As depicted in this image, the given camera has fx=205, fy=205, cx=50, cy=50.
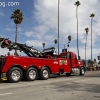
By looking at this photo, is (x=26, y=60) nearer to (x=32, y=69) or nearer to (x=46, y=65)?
(x=32, y=69)

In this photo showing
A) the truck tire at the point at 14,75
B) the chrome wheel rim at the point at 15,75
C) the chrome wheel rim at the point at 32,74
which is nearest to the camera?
the truck tire at the point at 14,75

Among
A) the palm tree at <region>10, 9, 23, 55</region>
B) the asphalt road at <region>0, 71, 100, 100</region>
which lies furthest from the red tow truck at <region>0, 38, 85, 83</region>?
the palm tree at <region>10, 9, 23, 55</region>

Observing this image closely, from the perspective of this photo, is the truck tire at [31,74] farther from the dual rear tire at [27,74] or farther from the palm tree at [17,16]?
the palm tree at [17,16]

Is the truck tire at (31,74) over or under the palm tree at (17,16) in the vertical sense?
under

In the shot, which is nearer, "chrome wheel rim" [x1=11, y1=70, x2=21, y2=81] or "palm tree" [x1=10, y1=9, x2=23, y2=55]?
"chrome wheel rim" [x1=11, y1=70, x2=21, y2=81]

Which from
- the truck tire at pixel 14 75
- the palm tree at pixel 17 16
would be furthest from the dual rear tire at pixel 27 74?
Answer: the palm tree at pixel 17 16

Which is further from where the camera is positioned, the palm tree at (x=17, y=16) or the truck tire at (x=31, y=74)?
the palm tree at (x=17, y=16)

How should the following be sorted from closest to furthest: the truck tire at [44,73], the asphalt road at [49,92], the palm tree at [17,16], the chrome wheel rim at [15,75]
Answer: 1. the asphalt road at [49,92]
2. the chrome wheel rim at [15,75]
3. the truck tire at [44,73]
4. the palm tree at [17,16]

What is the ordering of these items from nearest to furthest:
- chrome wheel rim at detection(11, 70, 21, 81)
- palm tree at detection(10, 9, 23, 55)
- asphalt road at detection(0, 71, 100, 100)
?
asphalt road at detection(0, 71, 100, 100) → chrome wheel rim at detection(11, 70, 21, 81) → palm tree at detection(10, 9, 23, 55)

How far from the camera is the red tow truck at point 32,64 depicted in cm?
1427

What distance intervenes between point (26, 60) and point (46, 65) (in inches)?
86.4

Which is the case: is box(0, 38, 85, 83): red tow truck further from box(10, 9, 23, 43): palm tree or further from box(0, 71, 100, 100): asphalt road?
box(10, 9, 23, 43): palm tree

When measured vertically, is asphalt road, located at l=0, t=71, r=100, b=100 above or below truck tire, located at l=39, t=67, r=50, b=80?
below

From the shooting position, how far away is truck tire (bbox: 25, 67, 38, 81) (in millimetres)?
15368
